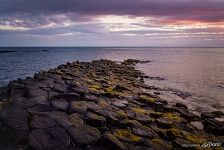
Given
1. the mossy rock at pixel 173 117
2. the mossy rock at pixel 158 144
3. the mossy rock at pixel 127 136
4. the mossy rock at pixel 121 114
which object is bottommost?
the mossy rock at pixel 173 117

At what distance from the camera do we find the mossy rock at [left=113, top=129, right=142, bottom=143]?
9884mm

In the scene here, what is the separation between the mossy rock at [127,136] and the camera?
9.88 metres

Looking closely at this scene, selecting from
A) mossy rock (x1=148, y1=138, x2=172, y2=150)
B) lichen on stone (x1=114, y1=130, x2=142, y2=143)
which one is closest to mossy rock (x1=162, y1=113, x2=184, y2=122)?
mossy rock (x1=148, y1=138, x2=172, y2=150)

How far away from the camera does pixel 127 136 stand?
1020 centimetres

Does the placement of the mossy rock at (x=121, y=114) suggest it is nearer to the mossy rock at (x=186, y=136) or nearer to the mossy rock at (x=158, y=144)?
the mossy rock at (x=186, y=136)

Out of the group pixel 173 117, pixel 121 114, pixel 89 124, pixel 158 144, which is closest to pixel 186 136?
pixel 158 144

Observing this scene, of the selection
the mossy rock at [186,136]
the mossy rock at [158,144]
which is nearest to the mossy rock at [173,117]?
the mossy rock at [186,136]

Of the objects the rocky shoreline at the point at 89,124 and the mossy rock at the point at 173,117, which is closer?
the rocky shoreline at the point at 89,124

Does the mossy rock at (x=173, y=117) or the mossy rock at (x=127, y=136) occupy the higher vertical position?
the mossy rock at (x=127, y=136)

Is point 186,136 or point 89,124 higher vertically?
point 89,124

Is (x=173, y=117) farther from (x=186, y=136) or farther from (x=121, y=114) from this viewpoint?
(x=121, y=114)

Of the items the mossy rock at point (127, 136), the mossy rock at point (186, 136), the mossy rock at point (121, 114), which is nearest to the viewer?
the mossy rock at point (127, 136)

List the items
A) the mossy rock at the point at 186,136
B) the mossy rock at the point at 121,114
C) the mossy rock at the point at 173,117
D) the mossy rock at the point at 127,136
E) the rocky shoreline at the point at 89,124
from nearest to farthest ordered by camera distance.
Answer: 1. the rocky shoreline at the point at 89,124
2. the mossy rock at the point at 127,136
3. the mossy rock at the point at 186,136
4. the mossy rock at the point at 121,114
5. the mossy rock at the point at 173,117

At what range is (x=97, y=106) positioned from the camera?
13211mm
